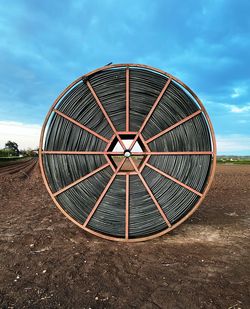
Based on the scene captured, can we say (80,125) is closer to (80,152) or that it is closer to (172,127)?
(80,152)

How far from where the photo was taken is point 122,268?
14.9ft

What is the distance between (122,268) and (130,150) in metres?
2.35

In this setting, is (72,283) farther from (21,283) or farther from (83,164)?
(83,164)

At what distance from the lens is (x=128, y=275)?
4.29m

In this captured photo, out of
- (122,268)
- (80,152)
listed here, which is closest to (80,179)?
(80,152)

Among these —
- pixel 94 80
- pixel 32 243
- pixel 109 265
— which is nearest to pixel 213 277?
pixel 109 265

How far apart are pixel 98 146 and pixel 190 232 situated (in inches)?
126

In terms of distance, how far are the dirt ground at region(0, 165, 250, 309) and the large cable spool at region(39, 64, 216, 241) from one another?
66 cm

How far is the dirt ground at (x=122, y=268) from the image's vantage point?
3.64 metres

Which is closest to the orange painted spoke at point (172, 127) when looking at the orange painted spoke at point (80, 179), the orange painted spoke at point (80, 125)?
the orange painted spoke at point (80, 125)

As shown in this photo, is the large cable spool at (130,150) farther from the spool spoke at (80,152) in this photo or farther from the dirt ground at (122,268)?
the dirt ground at (122,268)

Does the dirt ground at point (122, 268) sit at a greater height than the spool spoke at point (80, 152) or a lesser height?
lesser

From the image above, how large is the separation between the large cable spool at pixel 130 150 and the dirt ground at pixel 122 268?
26.0 inches

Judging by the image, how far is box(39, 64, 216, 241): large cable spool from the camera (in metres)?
5.64
